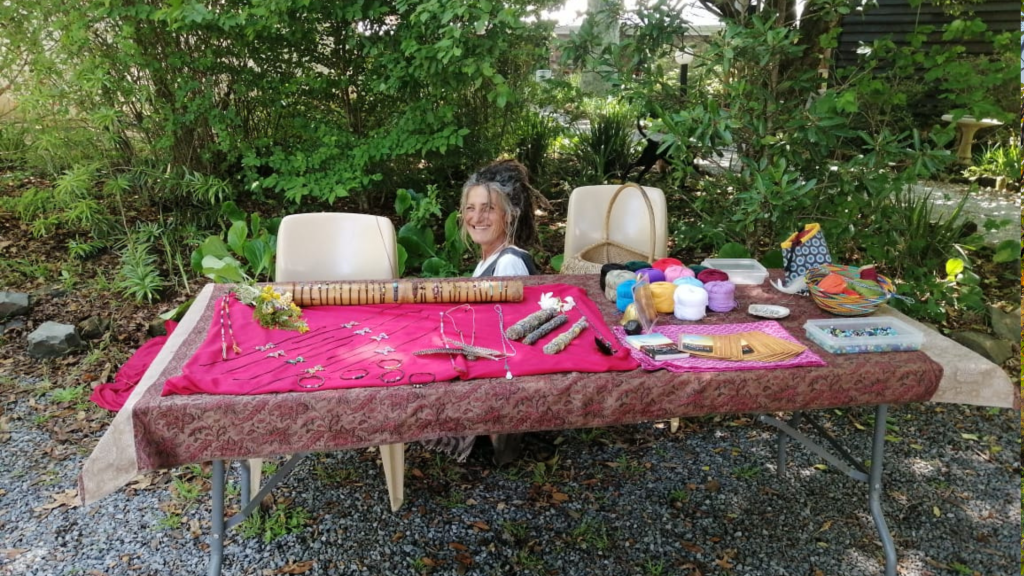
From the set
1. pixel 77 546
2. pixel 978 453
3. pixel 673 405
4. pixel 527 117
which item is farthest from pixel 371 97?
pixel 978 453

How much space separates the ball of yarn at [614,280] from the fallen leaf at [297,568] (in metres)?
1.36

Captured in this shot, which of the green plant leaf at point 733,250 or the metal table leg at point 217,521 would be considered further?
the green plant leaf at point 733,250

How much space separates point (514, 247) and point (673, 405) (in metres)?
1.07

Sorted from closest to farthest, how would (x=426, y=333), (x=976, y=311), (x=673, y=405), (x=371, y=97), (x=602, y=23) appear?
(x=673, y=405), (x=426, y=333), (x=602, y=23), (x=976, y=311), (x=371, y=97)

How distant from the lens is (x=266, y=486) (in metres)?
2.17

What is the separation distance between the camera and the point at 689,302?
2.17 metres

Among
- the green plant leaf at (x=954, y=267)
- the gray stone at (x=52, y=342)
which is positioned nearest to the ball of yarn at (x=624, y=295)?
the green plant leaf at (x=954, y=267)

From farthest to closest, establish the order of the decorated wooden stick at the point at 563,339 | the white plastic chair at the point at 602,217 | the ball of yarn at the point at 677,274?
the white plastic chair at the point at 602,217
the ball of yarn at the point at 677,274
the decorated wooden stick at the point at 563,339

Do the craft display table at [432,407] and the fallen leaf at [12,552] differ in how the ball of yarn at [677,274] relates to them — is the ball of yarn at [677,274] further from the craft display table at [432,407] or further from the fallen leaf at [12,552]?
the fallen leaf at [12,552]

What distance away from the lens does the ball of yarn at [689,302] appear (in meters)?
2.17

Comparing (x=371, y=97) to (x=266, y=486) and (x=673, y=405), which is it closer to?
(x=266, y=486)

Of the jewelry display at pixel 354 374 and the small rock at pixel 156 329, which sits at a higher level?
the jewelry display at pixel 354 374

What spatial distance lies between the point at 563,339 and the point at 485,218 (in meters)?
0.84

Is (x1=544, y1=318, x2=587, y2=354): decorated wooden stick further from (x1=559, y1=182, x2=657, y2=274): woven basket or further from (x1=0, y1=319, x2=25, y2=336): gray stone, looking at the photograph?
(x1=0, y1=319, x2=25, y2=336): gray stone
